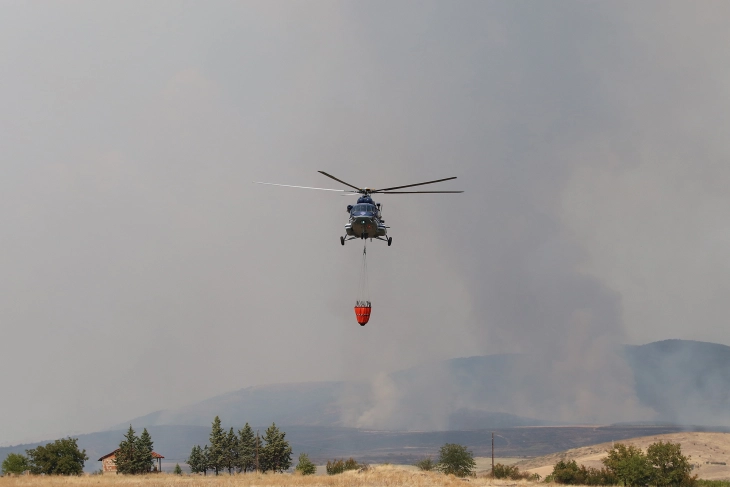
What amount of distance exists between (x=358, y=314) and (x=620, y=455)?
59672mm

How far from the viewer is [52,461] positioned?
101375 mm

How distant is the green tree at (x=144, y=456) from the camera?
11981cm

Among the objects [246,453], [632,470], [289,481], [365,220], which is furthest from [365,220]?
[246,453]

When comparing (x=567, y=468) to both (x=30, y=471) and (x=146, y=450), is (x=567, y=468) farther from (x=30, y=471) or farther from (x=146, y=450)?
(x=30, y=471)

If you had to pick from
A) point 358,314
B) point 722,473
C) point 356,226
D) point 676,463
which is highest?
point 356,226

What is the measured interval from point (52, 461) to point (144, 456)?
70.1ft

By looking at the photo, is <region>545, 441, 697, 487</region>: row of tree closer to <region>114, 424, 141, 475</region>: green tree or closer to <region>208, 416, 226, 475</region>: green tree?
<region>208, 416, 226, 475</region>: green tree

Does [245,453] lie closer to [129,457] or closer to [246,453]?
[246,453]

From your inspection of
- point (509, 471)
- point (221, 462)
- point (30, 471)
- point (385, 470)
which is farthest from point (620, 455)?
point (30, 471)

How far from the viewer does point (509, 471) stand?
123m

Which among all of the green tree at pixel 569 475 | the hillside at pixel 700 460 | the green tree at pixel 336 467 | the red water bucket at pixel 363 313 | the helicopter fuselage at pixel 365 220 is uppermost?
the helicopter fuselage at pixel 365 220

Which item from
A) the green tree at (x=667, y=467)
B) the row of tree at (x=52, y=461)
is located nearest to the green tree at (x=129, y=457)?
the row of tree at (x=52, y=461)

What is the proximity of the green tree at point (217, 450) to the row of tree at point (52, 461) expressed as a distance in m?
31.7

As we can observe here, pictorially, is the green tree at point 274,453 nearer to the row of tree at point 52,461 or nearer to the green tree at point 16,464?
the row of tree at point 52,461
